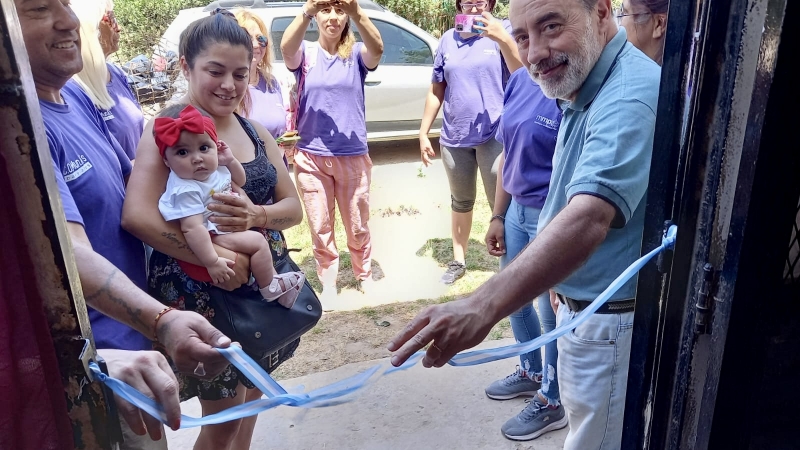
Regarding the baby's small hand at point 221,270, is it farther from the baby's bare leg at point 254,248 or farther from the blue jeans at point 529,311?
the blue jeans at point 529,311

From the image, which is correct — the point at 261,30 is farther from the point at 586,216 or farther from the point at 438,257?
the point at 586,216

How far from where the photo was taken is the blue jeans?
294 cm

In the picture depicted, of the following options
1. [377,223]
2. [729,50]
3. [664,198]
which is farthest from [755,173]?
[377,223]

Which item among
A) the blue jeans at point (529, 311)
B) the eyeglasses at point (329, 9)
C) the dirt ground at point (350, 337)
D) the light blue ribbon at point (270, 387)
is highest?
the eyeglasses at point (329, 9)

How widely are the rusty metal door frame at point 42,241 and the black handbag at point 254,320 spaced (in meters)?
0.96

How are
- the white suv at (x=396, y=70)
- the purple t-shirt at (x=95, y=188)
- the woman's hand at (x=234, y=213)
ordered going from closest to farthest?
the purple t-shirt at (x=95, y=188) → the woman's hand at (x=234, y=213) → the white suv at (x=396, y=70)

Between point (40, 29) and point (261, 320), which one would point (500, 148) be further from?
point (40, 29)

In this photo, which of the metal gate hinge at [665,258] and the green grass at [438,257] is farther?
the green grass at [438,257]

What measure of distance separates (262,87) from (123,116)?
1.42 meters

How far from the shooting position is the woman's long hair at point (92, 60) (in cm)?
235

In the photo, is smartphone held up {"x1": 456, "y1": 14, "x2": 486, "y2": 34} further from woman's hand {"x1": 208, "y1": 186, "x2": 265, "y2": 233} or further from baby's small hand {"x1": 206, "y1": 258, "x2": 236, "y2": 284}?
baby's small hand {"x1": 206, "y1": 258, "x2": 236, "y2": 284}

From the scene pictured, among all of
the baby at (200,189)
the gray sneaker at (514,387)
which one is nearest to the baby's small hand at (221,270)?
the baby at (200,189)

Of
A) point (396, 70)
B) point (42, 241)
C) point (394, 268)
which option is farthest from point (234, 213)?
point (396, 70)

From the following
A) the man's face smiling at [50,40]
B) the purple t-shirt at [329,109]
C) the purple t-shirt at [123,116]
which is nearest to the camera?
the man's face smiling at [50,40]
